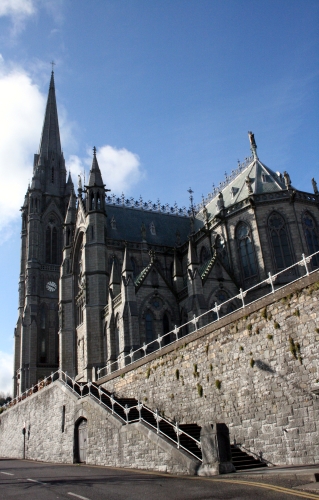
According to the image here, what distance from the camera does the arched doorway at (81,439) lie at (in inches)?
885

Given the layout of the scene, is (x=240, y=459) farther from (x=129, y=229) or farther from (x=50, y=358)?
(x=50, y=358)

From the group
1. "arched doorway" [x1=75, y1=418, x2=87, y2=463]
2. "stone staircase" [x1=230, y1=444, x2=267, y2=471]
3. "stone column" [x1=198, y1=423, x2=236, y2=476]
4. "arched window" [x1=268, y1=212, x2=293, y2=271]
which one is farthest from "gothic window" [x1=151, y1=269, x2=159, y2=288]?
"stone column" [x1=198, y1=423, x2=236, y2=476]

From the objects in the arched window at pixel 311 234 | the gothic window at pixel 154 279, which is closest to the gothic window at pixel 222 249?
the gothic window at pixel 154 279

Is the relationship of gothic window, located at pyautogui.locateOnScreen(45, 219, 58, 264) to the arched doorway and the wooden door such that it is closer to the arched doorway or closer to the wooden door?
the arched doorway

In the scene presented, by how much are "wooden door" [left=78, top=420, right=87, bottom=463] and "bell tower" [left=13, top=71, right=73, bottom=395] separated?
31.7m

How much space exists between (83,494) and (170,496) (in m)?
2.33

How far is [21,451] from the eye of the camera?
3272cm

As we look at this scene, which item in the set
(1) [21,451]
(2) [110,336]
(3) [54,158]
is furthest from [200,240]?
(3) [54,158]

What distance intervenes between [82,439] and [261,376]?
1129 centimetres

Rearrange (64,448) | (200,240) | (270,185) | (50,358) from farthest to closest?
1. (50,358)
2. (200,240)
3. (270,185)
4. (64,448)

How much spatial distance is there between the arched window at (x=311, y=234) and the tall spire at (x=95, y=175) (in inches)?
746

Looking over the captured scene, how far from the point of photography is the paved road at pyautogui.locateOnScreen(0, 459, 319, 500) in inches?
389

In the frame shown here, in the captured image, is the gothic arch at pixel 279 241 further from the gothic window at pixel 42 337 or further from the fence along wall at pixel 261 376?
the gothic window at pixel 42 337

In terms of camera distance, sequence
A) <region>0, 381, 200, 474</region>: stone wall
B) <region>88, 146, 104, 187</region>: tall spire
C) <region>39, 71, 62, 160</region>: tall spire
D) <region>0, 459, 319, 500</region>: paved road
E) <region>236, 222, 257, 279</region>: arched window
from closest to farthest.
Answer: <region>0, 459, 319, 500</region>: paved road < <region>0, 381, 200, 474</region>: stone wall < <region>236, 222, 257, 279</region>: arched window < <region>88, 146, 104, 187</region>: tall spire < <region>39, 71, 62, 160</region>: tall spire
